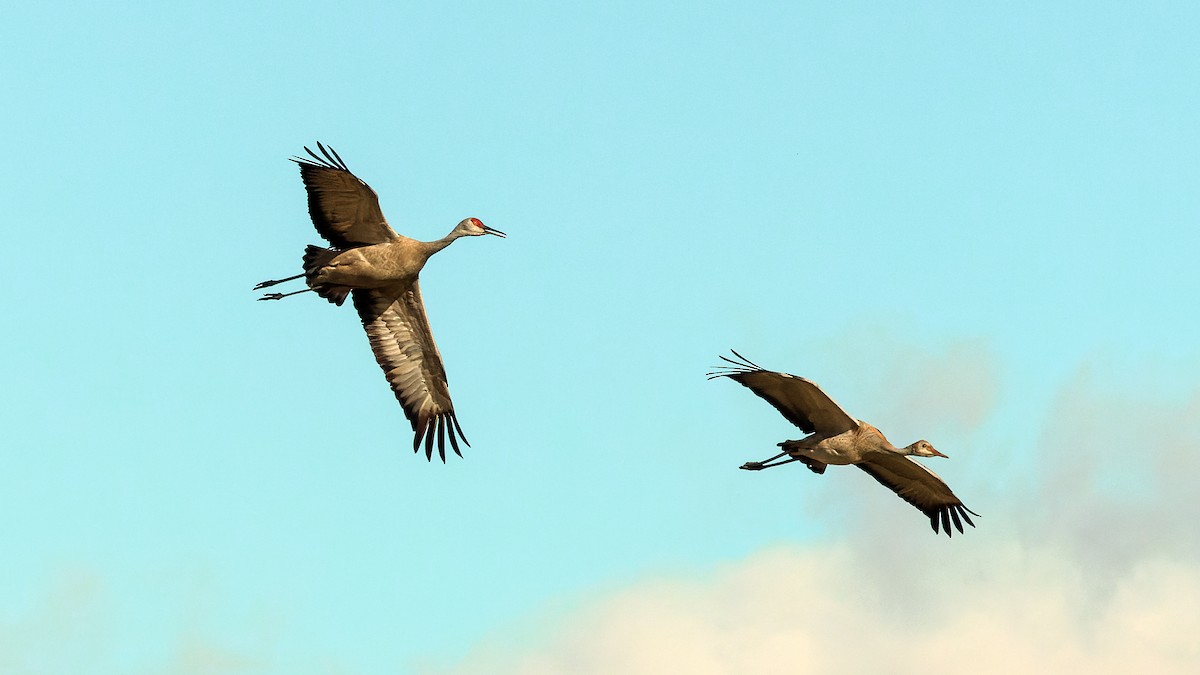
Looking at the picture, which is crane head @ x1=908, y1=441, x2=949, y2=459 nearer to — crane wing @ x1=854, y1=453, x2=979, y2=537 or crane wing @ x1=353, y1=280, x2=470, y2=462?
crane wing @ x1=854, y1=453, x2=979, y2=537

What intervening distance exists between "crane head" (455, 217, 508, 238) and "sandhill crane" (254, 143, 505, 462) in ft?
0.05

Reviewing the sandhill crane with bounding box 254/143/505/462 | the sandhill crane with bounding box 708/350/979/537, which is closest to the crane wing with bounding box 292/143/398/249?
the sandhill crane with bounding box 254/143/505/462

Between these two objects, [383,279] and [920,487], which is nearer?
[383,279]

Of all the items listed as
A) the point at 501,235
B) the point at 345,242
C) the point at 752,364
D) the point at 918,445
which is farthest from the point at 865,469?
the point at 345,242

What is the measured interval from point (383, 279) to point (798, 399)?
19.2 feet

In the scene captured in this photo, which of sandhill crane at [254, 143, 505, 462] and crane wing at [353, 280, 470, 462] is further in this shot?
crane wing at [353, 280, 470, 462]

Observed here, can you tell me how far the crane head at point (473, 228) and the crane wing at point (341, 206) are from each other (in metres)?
1.19

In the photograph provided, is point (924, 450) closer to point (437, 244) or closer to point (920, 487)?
point (920, 487)

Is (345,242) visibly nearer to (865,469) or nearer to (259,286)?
(259,286)

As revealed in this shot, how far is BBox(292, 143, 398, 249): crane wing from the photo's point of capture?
75.3 ft

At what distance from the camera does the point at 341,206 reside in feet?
76.9

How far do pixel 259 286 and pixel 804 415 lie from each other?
769 cm

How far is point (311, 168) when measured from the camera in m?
23.0

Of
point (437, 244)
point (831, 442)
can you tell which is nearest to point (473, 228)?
point (437, 244)
